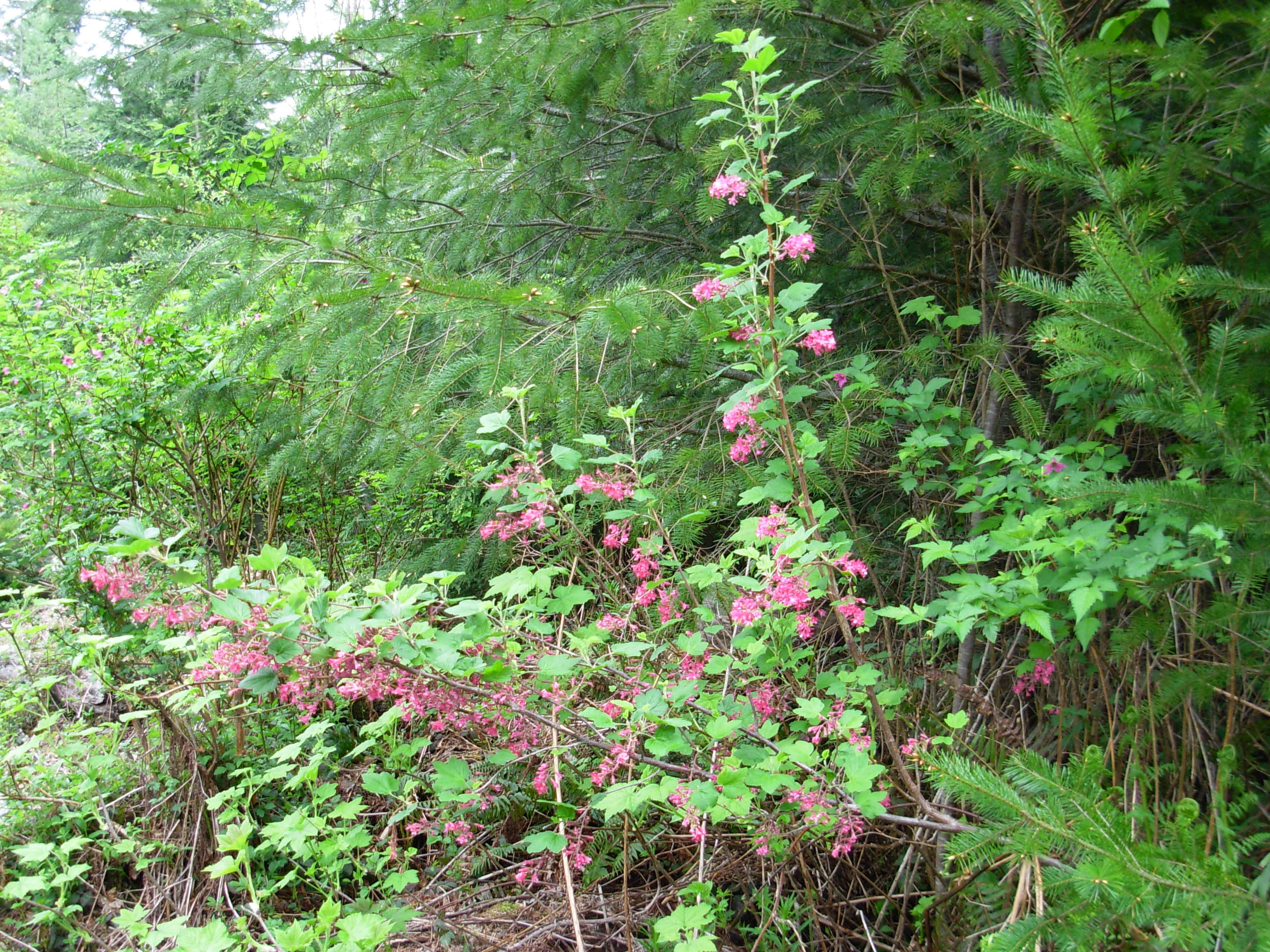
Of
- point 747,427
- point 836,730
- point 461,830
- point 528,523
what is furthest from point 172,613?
point 836,730

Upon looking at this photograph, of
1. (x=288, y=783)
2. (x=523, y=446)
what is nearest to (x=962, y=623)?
(x=523, y=446)

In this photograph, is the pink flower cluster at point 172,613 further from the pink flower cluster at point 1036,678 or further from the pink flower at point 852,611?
the pink flower cluster at point 1036,678

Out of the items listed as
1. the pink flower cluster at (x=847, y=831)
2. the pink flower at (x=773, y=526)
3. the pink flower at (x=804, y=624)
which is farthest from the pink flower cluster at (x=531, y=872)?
the pink flower at (x=773, y=526)

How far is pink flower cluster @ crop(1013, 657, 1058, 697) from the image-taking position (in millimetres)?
1914

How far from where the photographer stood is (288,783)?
2.04 metres

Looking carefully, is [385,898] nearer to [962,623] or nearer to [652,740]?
[652,740]

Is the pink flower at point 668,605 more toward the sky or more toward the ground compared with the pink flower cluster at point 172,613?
more toward the ground

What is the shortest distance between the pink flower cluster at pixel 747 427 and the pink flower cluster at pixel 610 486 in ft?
0.86

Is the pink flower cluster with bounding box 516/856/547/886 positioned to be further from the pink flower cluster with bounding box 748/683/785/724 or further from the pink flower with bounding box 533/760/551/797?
the pink flower cluster with bounding box 748/683/785/724

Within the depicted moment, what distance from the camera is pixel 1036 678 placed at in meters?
2.00

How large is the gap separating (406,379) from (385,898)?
1533mm

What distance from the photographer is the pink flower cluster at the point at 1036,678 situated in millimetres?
1914

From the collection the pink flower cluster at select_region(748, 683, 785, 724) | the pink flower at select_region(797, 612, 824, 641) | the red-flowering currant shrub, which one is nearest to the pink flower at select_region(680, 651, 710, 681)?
the red-flowering currant shrub

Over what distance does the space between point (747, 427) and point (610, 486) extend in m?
0.38
